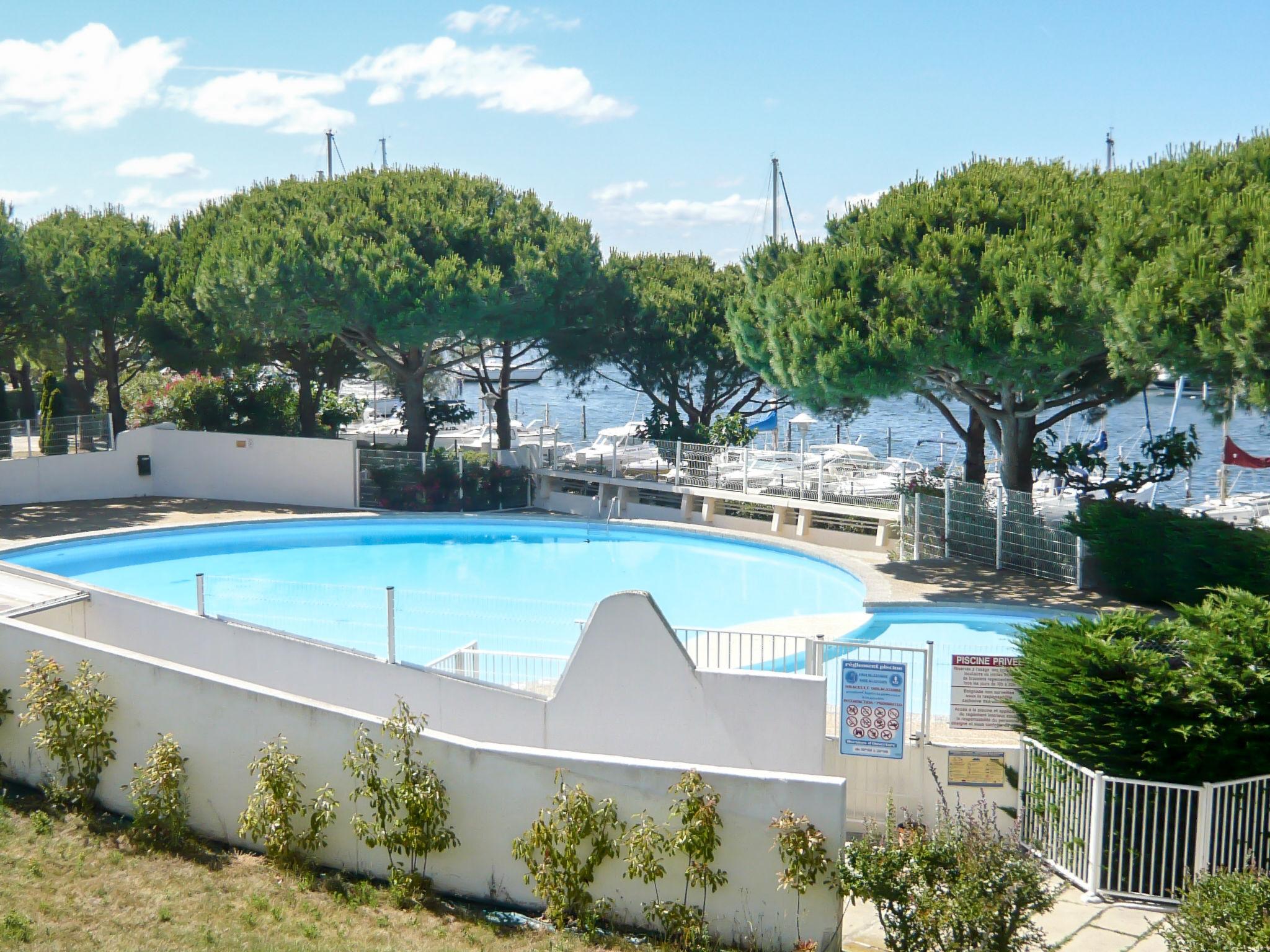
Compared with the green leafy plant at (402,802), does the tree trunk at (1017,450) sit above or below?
above

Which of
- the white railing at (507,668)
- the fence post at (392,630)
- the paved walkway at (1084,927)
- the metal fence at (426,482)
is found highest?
the metal fence at (426,482)

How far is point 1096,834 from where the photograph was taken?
27.9 ft

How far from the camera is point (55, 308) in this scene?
25.7 meters

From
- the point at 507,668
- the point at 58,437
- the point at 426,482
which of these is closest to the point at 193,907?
the point at 507,668

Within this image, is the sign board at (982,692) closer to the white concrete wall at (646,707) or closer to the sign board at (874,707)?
the sign board at (874,707)

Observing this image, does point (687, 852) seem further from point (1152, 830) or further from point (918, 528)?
point (918, 528)

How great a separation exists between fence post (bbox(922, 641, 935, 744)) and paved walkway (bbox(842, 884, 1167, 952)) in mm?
1698

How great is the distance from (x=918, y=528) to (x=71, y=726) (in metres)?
13.0

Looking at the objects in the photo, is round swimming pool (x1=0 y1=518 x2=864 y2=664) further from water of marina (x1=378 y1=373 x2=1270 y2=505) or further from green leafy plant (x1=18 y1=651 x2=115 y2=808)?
green leafy plant (x1=18 y1=651 x2=115 y2=808)

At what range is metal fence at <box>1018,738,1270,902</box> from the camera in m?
8.30

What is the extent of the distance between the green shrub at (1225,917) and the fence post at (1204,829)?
1107 mm

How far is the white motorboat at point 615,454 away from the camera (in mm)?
24719

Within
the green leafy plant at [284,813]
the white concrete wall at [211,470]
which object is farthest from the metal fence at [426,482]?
the green leafy plant at [284,813]

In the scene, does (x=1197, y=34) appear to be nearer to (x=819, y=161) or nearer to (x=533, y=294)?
(x=819, y=161)
